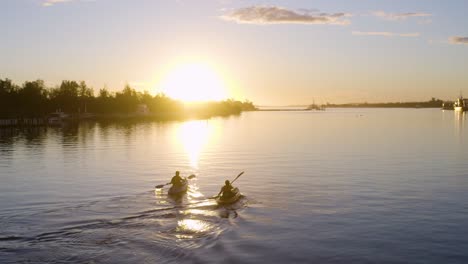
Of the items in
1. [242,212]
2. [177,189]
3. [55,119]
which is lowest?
[242,212]

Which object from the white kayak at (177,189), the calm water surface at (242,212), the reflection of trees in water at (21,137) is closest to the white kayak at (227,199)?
the calm water surface at (242,212)

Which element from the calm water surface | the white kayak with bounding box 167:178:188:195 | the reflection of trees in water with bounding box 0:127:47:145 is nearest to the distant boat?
the reflection of trees in water with bounding box 0:127:47:145

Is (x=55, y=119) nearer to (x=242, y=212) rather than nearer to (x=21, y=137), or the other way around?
(x=21, y=137)

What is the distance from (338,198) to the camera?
4603 cm

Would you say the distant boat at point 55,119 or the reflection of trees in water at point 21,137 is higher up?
the distant boat at point 55,119

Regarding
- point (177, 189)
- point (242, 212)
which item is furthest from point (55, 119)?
point (242, 212)

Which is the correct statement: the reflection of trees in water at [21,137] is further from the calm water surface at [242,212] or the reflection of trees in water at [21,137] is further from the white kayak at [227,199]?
the white kayak at [227,199]

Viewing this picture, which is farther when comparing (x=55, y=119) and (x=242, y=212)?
(x=55, y=119)

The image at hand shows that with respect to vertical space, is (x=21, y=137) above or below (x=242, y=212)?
above

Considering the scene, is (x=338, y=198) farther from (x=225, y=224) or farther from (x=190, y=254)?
(x=190, y=254)

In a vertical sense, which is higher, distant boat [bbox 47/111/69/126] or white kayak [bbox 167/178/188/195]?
distant boat [bbox 47/111/69/126]

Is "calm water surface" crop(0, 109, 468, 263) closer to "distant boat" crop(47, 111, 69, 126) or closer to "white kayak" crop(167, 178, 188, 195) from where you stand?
"white kayak" crop(167, 178, 188, 195)

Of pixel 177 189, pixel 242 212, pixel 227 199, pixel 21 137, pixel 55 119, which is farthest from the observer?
pixel 55 119

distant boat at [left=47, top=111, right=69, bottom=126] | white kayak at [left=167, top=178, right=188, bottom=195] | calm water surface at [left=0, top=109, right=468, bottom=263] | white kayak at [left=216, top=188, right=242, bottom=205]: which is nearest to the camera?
calm water surface at [left=0, top=109, right=468, bottom=263]
